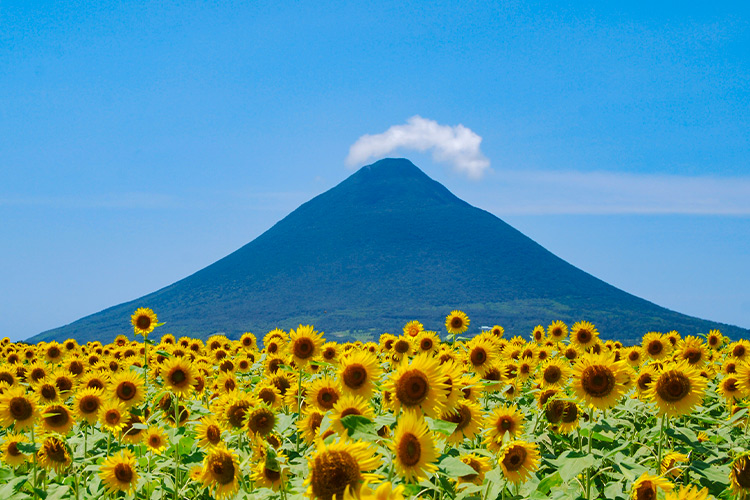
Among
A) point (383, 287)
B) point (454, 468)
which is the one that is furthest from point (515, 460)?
point (383, 287)

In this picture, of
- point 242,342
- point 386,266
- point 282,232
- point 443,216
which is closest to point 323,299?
point 386,266

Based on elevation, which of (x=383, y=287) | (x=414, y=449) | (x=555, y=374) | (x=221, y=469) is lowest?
(x=221, y=469)

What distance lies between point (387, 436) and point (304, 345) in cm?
236

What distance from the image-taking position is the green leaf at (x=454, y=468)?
255cm

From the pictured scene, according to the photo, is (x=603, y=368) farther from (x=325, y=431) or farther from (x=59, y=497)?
(x=59, y=497)

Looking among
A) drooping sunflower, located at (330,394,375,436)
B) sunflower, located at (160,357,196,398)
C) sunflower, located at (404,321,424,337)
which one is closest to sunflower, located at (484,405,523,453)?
drooping sunflower, located at (330,394,375,436)

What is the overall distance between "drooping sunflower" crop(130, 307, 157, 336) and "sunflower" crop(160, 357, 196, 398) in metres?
3.72

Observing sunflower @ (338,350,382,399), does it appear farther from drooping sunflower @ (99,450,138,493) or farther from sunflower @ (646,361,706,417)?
sunflower @ (646,361,706,417)

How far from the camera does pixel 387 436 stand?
3912 mm

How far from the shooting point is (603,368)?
4.28 meters

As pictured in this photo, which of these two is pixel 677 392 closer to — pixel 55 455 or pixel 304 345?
pixel 304 345

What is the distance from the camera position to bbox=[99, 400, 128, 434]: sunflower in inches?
225

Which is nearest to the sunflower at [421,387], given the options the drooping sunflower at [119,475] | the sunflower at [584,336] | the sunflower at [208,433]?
the sunflower at [208,433]

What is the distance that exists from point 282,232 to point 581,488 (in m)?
187
